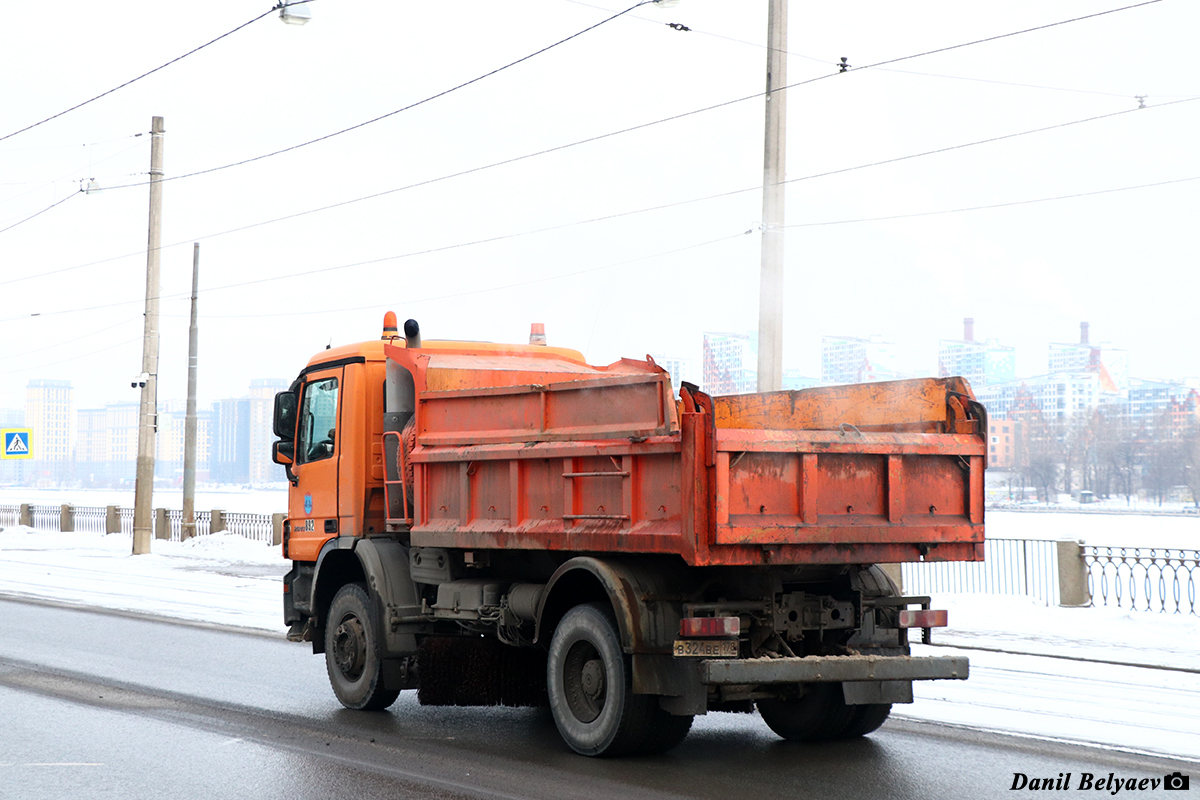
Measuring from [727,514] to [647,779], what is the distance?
Answer: 59.6 inches

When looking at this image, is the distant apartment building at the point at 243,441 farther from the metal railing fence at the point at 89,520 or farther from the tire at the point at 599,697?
the tire at the point at 599,697

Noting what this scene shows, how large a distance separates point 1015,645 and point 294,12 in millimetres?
11583

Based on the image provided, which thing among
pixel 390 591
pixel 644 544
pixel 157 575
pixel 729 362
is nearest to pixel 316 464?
pixel 390 591

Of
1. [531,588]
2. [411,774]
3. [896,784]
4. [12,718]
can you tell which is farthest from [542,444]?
[12,718]

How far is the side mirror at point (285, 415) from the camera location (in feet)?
34.4

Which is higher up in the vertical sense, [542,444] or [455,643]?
[542,444]

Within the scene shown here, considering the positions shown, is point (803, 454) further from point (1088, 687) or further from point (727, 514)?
point (1088, 687)

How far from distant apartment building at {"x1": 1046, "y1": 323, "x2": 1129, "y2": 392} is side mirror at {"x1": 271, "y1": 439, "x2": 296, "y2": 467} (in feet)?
292

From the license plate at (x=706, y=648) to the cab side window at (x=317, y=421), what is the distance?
164 inches

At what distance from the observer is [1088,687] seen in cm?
1009

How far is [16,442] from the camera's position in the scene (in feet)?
105

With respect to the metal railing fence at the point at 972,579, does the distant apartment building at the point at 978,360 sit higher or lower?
higher

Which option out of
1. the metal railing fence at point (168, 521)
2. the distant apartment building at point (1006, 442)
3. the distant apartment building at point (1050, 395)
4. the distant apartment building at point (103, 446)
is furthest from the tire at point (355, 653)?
the distant apartment building at point (103, 446)
